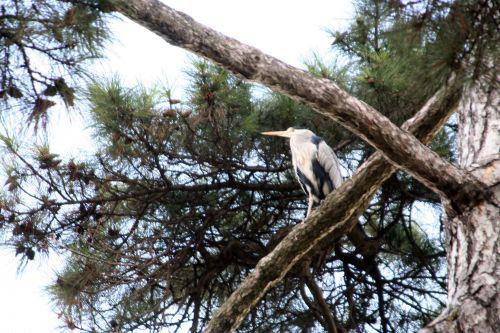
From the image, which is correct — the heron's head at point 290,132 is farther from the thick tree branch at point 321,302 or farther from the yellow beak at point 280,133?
the thick tree branch at point 321,302

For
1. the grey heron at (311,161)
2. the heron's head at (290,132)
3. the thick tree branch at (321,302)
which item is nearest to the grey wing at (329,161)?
the grey heron at (311,161)

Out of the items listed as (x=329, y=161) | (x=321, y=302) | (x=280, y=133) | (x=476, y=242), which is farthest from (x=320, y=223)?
(x=329, y=161)

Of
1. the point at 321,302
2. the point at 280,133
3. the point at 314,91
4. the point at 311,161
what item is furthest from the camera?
the point at 311,161

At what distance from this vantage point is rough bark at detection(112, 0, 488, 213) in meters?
2.30

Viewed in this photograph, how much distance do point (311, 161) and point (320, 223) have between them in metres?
1.42

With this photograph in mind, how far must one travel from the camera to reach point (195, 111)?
3.87 m

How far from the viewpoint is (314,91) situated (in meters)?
2.51

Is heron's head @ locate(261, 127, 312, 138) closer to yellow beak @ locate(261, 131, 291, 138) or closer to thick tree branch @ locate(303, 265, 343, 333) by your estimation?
yellow beak @ locate(261, 131, 291, 138)

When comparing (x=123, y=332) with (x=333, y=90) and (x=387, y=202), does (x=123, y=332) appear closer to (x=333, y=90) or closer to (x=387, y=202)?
(x=387, y=202)

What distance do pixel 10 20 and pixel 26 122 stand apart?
13.4 inches

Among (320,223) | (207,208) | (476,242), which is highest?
(207,208)

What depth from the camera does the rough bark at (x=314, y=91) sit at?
230 centimetres

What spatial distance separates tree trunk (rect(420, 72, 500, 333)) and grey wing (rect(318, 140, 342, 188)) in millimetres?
1319

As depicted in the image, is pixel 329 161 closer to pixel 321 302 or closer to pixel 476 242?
pixel 321 302
